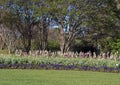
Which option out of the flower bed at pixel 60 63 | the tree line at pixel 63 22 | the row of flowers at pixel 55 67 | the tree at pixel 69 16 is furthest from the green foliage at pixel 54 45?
the row of flowers at pixel 55 67

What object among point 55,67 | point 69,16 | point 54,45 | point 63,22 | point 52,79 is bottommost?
point 54,45

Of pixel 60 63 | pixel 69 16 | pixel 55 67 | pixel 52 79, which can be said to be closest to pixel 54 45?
pixel 69 16

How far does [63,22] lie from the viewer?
42.7m

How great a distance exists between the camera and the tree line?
4100 centimetres

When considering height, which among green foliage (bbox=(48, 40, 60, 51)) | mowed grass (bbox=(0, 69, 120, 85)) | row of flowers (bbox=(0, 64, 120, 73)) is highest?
mowed grass (bbox=(0, 69, 120, 85))

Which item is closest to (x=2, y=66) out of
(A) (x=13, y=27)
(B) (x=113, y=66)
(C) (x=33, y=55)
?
(C) (x=33, y=55)

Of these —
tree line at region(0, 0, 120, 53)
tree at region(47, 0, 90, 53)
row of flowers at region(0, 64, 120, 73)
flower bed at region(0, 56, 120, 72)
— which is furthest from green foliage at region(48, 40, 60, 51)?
row of flowers at region(0, 64, 120, 73)

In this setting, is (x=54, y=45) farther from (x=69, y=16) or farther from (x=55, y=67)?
(x=55, y=67)

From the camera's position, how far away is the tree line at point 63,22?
135ft

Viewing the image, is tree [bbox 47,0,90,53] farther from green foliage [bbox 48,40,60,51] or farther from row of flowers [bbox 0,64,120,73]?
row of flowers [bbox 0,64,120,73]

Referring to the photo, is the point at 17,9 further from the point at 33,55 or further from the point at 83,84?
the point at 83,84

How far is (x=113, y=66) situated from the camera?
Answer: 90.3 feet

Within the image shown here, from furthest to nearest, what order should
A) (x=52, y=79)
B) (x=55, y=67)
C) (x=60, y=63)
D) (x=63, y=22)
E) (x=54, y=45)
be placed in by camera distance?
1. (x=54, y=45)
2. (x=63, y=22)
3. (x=60, y=63)
4. (x=55, y=67)
5. (x=52, y=79)

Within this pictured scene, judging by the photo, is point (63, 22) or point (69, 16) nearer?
point (69, 16)
